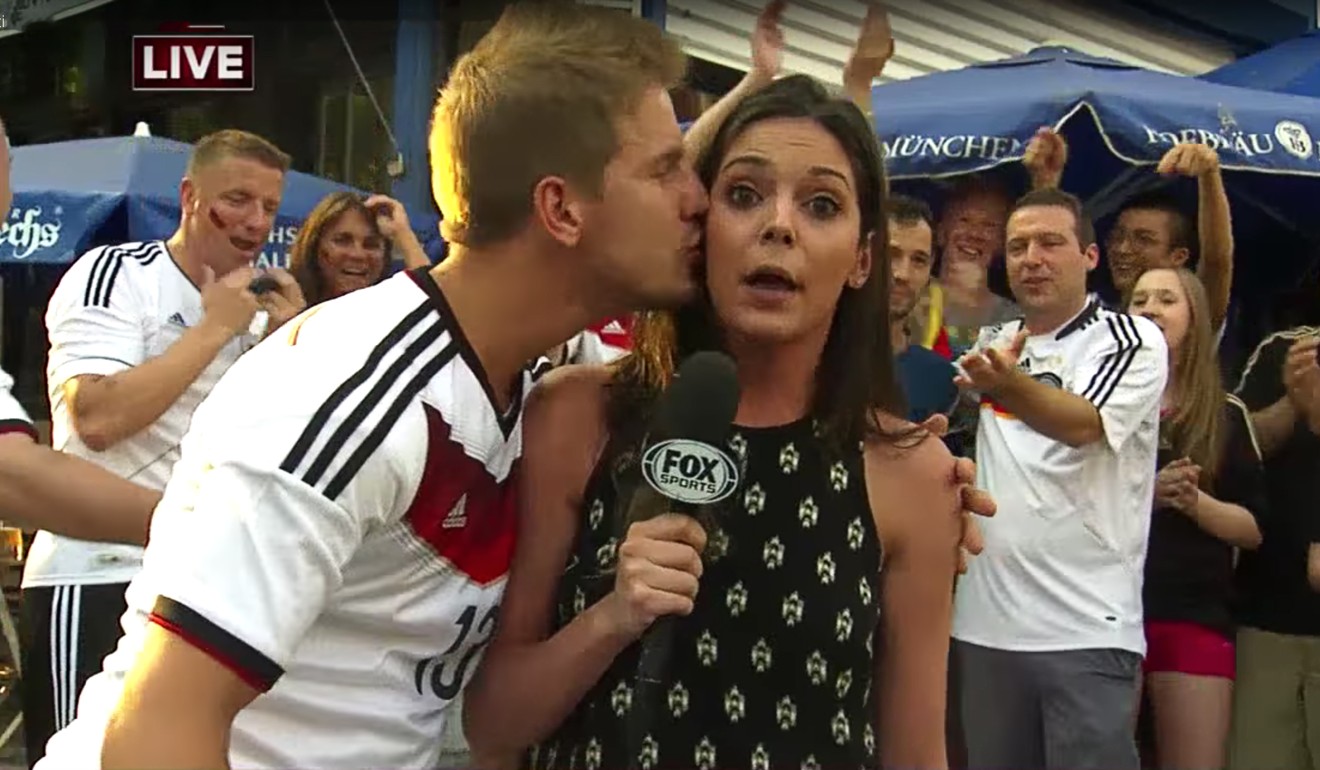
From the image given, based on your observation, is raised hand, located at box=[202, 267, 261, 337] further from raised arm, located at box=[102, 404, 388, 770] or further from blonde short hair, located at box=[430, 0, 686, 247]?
raised arm, located at box=[102, 404, 388, 770]

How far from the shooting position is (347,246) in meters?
4.47

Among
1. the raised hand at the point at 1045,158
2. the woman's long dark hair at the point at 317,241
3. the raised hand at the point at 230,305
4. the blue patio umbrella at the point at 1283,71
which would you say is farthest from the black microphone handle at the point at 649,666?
the blue patio umbrella at the point at 1283,71

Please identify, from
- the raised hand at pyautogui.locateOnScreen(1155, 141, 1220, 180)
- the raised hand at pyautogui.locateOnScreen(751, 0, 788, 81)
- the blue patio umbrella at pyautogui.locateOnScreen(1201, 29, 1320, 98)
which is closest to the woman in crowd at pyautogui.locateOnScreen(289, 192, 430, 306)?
the raised hand at pyautogui.locateOnScreen(751, 0, 788, 81)

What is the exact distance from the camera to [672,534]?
168cm

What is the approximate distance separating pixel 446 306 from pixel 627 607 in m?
0.41

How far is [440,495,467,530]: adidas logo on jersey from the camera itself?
66.4 inches

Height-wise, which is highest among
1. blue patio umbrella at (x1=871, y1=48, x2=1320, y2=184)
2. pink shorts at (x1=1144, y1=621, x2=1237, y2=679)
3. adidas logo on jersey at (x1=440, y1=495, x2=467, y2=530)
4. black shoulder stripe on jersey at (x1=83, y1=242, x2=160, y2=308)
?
blue patio umbrella at (x1=871, y1=48, x2=1320, y2=184)

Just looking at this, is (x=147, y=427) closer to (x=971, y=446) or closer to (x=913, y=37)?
(x=971, y=446)

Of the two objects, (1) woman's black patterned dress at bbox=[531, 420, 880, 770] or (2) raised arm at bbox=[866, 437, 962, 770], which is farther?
(2) raised arm at bbox=[866, 437, 962, 770]

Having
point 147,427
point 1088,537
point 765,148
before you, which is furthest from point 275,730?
point 1088,537

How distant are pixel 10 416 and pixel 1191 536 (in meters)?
3.39

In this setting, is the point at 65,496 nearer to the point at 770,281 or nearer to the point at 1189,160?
the point at 770,281

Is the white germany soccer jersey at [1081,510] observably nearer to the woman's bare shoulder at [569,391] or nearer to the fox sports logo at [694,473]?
the woman's bare shoulder at [569,391]

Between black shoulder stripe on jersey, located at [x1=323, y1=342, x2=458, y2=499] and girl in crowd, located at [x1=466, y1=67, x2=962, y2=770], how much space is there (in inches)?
11.7
